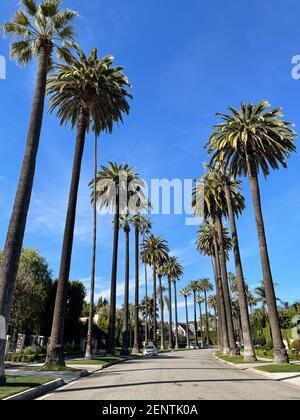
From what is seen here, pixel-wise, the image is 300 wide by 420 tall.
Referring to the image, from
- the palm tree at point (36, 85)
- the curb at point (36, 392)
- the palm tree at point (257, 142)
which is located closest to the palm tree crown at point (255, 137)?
the palm tree at point (257, 142)

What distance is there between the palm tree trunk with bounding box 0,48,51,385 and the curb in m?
1.41

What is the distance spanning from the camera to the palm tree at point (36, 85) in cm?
1425

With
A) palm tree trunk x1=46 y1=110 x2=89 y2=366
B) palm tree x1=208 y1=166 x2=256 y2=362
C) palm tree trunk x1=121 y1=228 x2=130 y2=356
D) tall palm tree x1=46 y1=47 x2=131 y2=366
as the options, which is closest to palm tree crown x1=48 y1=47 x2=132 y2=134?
tall palm tree x1=46 y1=47 x2=131 y2=366

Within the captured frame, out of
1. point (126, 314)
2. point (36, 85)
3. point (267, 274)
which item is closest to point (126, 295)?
point (126, 314)

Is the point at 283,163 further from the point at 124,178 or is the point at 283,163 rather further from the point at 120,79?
the point at 124,178

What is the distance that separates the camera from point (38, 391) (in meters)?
12.4

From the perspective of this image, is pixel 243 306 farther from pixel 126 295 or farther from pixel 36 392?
pixel 36 392

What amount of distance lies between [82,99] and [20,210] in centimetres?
1443

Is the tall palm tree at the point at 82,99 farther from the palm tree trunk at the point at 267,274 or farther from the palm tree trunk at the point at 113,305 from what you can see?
the palm tree trunk at the point at 113,305

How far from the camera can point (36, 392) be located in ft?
39.9

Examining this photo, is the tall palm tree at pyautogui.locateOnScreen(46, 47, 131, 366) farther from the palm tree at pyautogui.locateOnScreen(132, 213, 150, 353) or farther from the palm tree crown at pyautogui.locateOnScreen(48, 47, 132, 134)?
the palm tree at pyautogui.locateOnScreen(132, 213, 150, 353)
